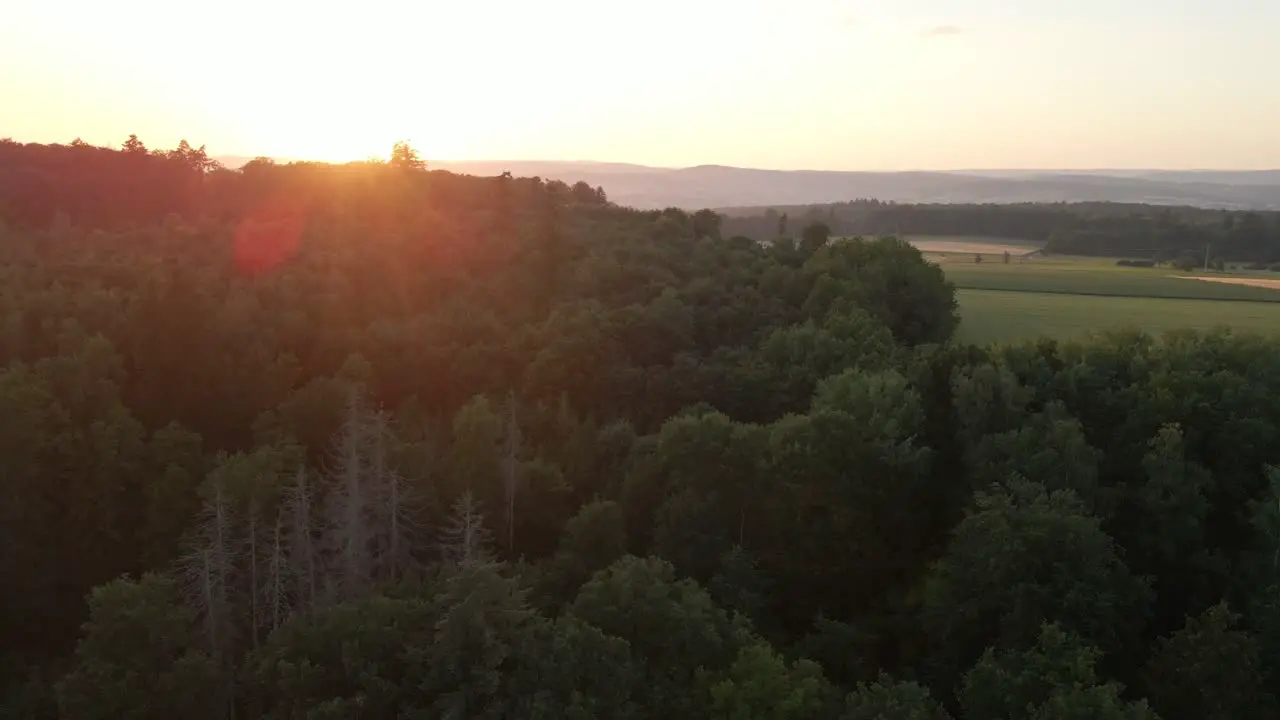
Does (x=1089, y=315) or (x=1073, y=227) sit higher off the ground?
(x=1073, y=227)

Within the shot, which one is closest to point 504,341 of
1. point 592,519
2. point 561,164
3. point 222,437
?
point 222,437

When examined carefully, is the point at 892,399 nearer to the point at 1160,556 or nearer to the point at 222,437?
the point at 1160,556

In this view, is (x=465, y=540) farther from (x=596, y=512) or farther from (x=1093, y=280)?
(x=1093, y=280)

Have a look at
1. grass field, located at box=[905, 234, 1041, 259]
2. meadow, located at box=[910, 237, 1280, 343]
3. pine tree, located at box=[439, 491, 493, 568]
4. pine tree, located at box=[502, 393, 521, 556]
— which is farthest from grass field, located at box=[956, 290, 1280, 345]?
pine tree, located at box=[439, 491, 493, 568]

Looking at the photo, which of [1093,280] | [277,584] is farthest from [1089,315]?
[277,584]

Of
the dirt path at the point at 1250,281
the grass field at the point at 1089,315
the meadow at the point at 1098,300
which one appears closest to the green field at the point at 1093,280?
the meadow at the point at 1098,300
